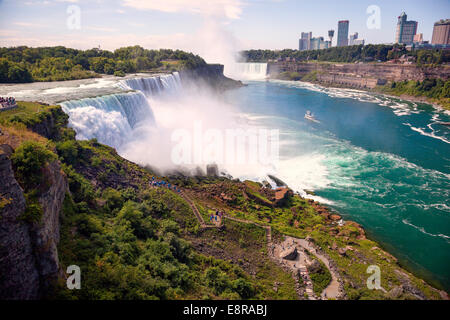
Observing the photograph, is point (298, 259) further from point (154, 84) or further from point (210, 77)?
point (210, 77)

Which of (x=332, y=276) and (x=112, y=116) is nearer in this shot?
(x=332, y=276)

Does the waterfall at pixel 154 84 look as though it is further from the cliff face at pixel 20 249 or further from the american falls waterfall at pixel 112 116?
the cliff face at pixel 20 249

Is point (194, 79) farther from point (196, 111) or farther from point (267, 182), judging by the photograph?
point (267, 182)

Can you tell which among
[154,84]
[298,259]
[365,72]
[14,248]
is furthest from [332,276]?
[365,72]

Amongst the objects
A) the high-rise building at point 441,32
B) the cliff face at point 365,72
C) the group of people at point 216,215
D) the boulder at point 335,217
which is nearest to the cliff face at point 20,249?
the group of people at point 216,215

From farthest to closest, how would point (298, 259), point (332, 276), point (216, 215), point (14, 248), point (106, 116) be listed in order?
1. point (106, 116)
2. point (216, 215)
3. point (298, 259)
4. point (332, 276)
5. point (14, 248)

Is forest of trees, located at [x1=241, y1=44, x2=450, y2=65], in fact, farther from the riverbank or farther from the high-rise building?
the high-rise building
